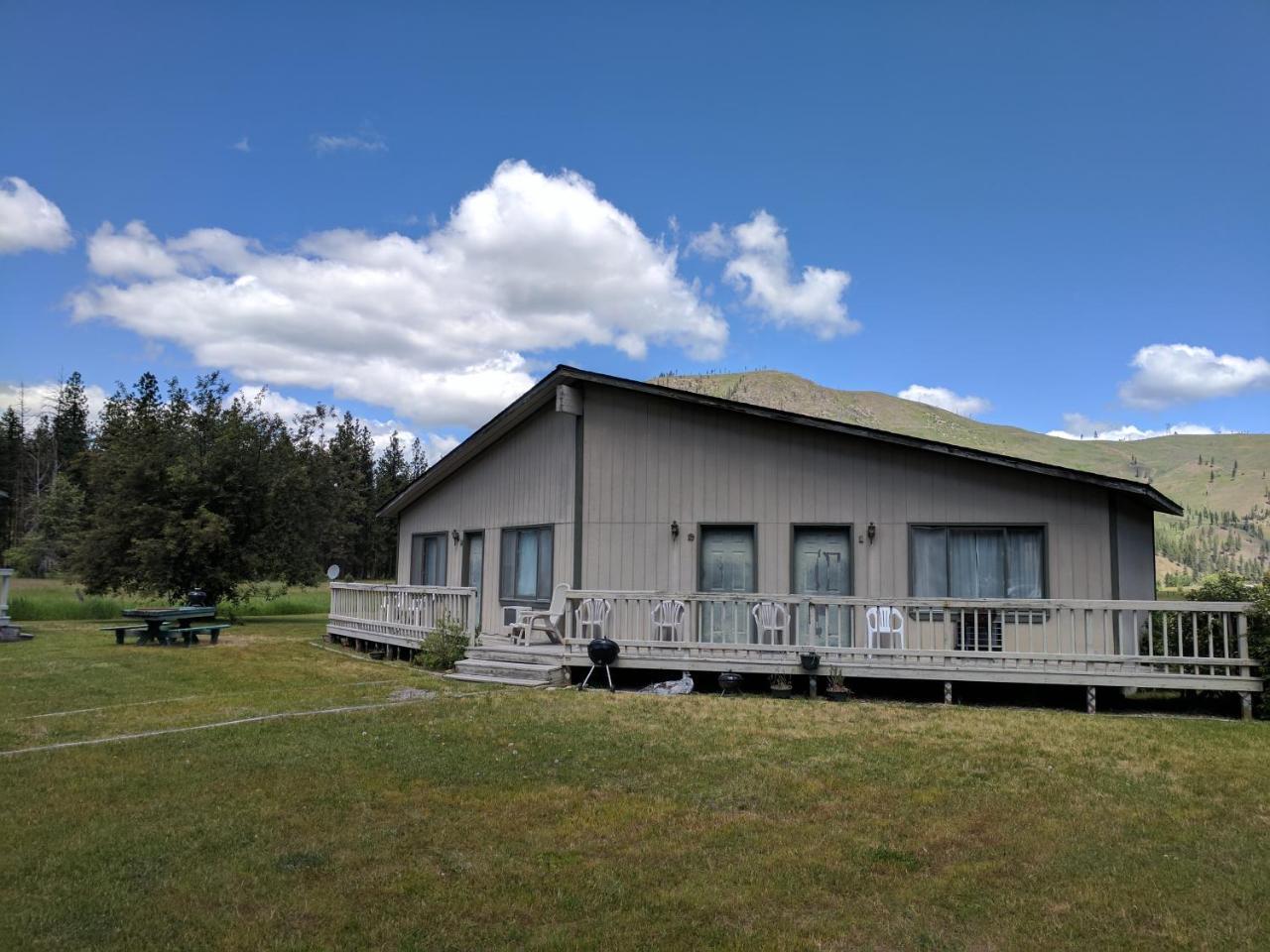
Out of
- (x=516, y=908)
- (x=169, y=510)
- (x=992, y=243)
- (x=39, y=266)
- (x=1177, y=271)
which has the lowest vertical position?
(x=516, y=908)

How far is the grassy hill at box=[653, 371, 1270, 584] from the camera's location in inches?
4050

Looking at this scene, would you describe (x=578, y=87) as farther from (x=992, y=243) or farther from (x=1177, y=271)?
(x=1177, y=271)

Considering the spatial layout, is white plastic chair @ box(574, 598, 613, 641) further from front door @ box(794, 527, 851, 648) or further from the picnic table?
the picnic table

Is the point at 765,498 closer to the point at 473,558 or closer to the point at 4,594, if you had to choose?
the point at 473,558

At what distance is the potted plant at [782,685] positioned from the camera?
11.2 meters

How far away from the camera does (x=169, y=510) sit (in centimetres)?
2539

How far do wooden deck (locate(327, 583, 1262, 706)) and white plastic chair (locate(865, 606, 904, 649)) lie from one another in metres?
0.01

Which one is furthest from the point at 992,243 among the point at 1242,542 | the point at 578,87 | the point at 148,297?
the point at 1242,542

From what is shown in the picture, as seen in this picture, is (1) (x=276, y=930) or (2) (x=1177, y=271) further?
(2) (x=1177, y=271)

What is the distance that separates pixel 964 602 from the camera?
413 inches

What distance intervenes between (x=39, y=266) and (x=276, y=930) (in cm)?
2279

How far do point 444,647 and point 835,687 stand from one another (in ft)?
20.3

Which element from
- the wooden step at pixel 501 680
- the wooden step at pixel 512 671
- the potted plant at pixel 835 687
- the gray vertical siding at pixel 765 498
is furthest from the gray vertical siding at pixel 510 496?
the potted plant at pixel 835 687

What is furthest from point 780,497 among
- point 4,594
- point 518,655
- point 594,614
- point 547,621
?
point 4,594
